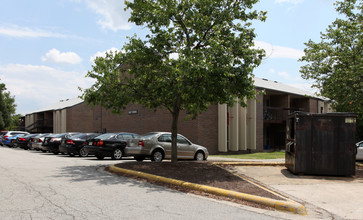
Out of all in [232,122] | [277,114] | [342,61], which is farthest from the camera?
[277,114]

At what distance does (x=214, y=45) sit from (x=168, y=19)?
2.31 meters

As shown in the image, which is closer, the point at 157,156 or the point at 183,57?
the point at 183,57

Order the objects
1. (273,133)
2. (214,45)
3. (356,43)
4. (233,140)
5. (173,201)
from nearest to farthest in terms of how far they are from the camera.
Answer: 1. (173,201)
2. (214,45)
3. (356,43)
4. (233,140)
5. (273,133)

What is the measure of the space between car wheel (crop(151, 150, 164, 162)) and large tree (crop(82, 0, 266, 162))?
288 centimetres

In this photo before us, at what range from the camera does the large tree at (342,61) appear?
14.3 meters

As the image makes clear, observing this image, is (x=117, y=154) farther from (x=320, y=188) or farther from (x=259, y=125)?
(x=259, y=125)

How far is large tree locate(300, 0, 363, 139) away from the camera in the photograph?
14.3 meters

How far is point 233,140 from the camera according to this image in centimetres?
2673

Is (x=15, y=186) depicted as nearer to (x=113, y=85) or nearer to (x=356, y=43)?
(x=113, y=85)

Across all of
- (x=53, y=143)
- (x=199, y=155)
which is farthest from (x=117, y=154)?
(x=53, y=143)

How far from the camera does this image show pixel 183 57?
11.0 m

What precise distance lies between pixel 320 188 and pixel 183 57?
5.67 m

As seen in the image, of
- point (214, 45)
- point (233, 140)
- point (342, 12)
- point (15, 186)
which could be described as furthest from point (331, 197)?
point (233, 140)

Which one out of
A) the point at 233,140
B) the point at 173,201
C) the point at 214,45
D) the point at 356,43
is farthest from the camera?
the point at 233,140
